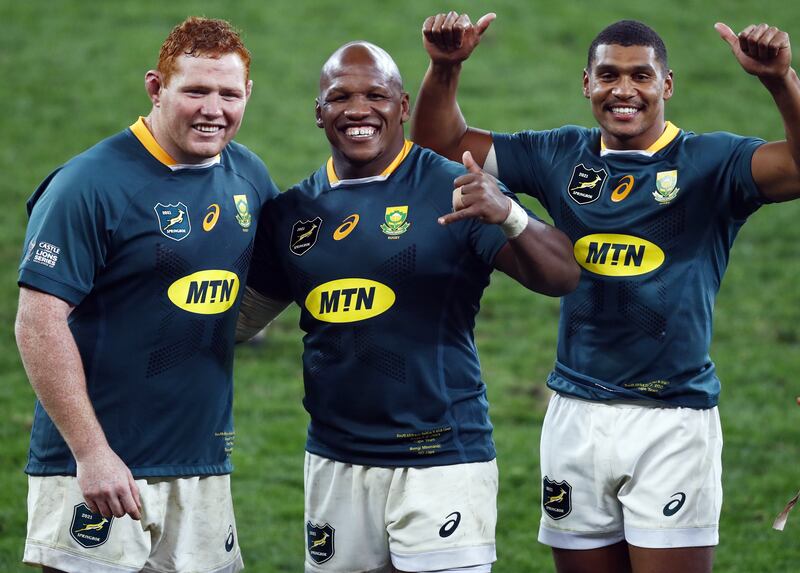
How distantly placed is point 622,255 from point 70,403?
2.12 metres

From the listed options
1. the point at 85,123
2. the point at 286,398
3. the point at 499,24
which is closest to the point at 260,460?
the point at 286,398

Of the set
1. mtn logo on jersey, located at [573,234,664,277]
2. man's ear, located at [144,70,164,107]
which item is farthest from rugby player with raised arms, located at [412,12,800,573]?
man's ear, located at [144,70,164,107]

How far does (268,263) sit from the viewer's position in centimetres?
531

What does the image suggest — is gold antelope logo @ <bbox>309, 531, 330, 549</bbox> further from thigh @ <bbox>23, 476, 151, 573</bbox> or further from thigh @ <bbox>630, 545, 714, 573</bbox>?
thigh @ <bbox>630, 545, 714, 573</bbox>

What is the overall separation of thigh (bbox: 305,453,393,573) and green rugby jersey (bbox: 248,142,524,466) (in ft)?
0.22

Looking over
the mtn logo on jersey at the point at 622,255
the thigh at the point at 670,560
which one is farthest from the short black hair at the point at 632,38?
the thigh at the point at 670,560

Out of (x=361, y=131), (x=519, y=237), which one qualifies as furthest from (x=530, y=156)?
(x=519, y=237)

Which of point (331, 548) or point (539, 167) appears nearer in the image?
point (331, 548)

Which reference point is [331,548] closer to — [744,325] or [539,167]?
[539,167]

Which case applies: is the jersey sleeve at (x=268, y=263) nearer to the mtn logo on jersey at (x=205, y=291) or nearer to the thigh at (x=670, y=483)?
the mtn logo on jersey at (x=205, y=291)

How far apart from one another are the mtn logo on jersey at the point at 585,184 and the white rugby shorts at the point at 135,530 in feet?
5.71

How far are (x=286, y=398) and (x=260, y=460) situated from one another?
1.14 meters

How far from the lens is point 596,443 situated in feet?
17.4

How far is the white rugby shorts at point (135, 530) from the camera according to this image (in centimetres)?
479
